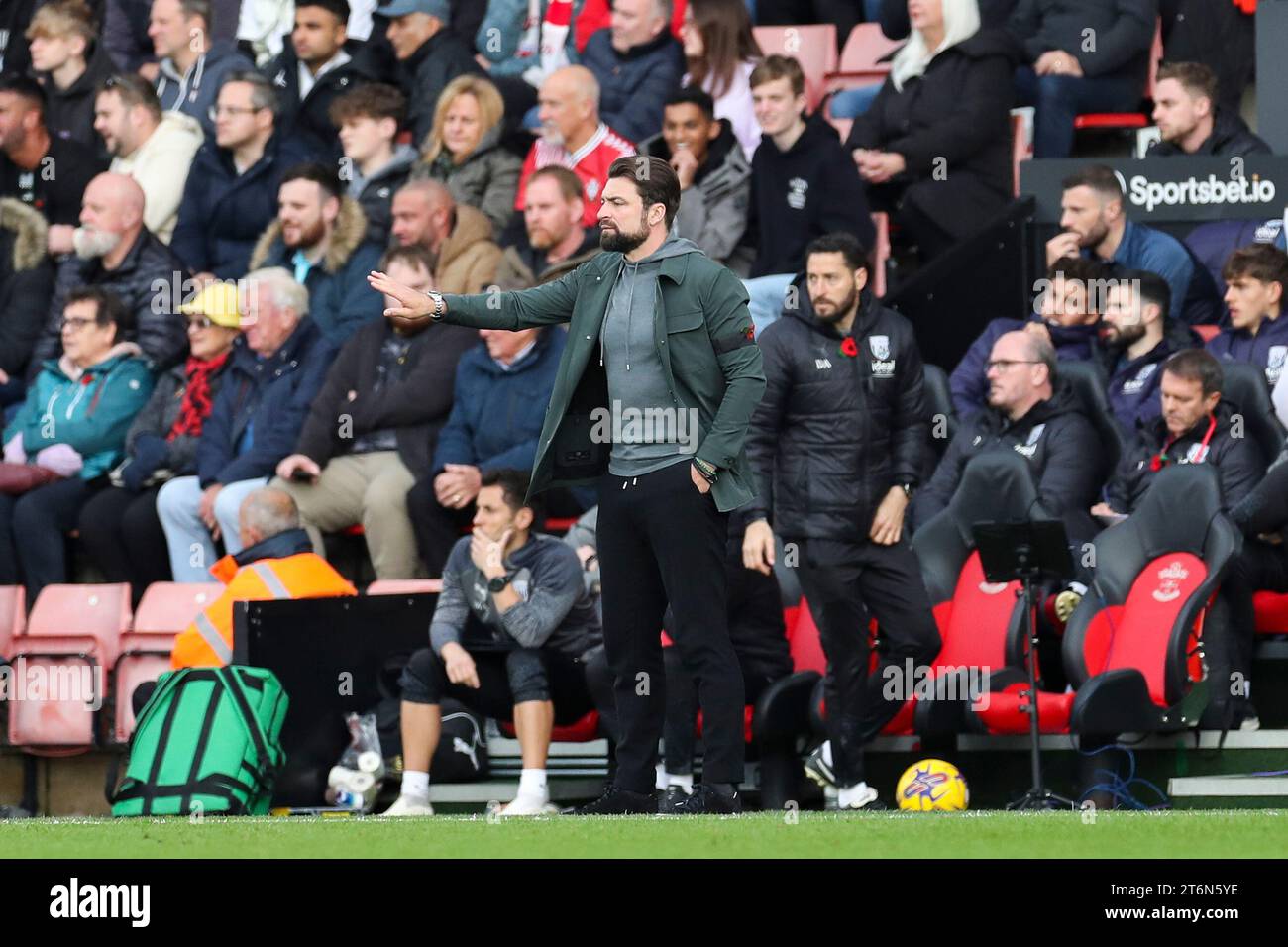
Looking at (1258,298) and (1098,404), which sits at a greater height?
(1258,298)

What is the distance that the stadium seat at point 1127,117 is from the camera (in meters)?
13.6

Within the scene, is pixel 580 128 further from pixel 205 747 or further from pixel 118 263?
pixel 205 747

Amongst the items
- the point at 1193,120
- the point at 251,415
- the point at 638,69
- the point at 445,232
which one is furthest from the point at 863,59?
the point at 251,415

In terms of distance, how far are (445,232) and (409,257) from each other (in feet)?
2.11

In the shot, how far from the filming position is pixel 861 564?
32.4ft

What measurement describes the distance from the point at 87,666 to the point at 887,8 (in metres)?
5.80

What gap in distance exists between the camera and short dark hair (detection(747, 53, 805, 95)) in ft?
42.3

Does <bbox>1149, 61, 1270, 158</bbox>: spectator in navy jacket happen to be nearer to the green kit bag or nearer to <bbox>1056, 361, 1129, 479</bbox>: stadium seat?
<bbox>1056, 361, 1129, 479</bbox>: stadium seat

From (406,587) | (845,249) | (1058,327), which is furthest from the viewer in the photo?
(1058,327)

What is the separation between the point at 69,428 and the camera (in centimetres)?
1335

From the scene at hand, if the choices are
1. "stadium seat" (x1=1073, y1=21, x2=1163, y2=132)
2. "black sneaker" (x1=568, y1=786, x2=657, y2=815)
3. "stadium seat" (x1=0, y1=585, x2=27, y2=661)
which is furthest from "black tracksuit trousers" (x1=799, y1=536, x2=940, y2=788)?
"stadium seat" (x1=0, y1=585, x2=27, y2=661)

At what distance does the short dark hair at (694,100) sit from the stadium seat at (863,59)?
54.9 inches

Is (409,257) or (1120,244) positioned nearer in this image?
(1120,244)
